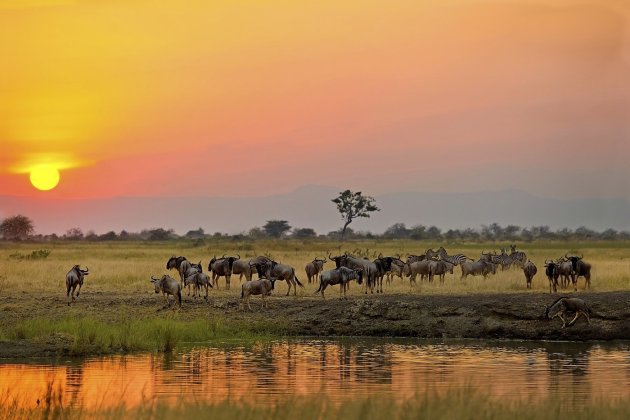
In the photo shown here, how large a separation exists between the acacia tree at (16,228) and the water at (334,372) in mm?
Answer: 118315

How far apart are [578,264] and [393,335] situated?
10.1 meters

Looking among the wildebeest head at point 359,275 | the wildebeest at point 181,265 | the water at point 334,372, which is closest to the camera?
the water at point 334,372

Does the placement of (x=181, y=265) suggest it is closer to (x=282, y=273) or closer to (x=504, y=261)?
(x=282, y=273)

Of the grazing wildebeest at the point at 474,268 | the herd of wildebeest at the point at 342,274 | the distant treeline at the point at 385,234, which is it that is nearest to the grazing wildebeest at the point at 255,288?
the herd of wildebeest at the point at 342,274

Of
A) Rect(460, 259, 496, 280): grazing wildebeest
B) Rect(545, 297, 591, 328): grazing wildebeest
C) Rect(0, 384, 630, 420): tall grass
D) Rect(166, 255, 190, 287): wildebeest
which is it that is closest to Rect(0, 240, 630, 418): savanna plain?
Rect(545, 297, 591, 328): grazing wildebeest

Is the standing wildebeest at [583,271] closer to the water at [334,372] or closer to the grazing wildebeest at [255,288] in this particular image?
the water at [334,372]

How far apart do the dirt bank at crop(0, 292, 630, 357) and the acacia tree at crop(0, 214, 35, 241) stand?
111m

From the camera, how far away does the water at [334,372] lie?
55.8ft

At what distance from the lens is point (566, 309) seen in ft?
87.9

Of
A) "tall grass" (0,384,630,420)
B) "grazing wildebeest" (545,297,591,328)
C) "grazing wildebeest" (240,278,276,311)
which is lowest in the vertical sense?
"tall grass" (0,384,630,420)

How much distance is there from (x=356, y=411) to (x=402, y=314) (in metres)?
16.6

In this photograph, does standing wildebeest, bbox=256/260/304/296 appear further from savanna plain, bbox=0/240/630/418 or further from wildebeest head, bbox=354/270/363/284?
wildebeest head, bbox=354/270/363/284

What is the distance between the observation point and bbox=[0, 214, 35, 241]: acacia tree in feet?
447

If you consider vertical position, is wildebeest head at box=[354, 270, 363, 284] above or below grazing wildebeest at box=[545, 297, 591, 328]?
above
